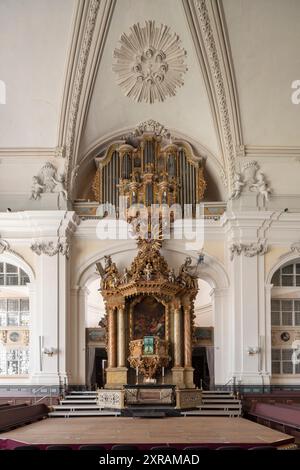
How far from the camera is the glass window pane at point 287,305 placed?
76.9 feet

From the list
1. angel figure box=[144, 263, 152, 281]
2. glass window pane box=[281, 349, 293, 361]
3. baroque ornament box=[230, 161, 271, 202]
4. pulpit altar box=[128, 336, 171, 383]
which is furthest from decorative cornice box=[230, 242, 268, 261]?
pulpit altar box=[128, 336, 171, 383]

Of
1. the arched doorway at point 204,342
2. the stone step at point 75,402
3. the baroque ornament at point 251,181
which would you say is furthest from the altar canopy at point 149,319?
the baroque ornament at point 251,181

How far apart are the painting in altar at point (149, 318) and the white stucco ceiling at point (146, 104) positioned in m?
5.04

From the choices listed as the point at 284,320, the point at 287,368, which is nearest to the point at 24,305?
the point at 284,320

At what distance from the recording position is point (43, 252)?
894 inches

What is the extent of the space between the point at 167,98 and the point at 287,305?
711 cm

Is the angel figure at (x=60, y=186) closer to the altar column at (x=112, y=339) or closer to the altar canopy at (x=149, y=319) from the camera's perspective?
the altar canopy at (x=149, y=319)

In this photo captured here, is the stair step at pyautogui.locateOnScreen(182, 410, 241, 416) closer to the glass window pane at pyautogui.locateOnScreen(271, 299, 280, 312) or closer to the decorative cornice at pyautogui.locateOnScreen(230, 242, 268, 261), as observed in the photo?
the glass window pane at pyautogui.locateOnScreen(271, 299, 280, 312)

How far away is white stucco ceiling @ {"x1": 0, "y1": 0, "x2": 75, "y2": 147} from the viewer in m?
21.1

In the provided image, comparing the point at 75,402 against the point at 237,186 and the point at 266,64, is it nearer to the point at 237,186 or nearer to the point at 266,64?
the point at 237,186

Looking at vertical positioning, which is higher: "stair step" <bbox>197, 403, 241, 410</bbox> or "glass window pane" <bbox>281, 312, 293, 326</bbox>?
"glass window pane" <bbox>281, 312, 293, 326</bbox>

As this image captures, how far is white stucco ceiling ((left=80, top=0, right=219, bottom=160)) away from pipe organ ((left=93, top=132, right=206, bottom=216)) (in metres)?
0.56
